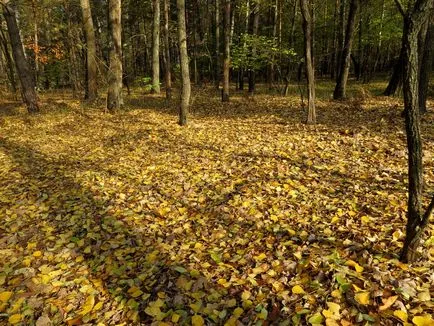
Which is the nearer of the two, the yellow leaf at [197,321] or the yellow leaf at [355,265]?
the yellow leaf at [197,321]

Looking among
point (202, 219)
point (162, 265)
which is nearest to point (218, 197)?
point (202, 219)

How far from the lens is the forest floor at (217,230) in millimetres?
3486

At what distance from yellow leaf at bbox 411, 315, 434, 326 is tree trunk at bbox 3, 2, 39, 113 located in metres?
15.7

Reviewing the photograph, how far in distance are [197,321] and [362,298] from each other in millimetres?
1676

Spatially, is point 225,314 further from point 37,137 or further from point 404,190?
point 37,137

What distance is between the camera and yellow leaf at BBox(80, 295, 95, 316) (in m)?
3.70

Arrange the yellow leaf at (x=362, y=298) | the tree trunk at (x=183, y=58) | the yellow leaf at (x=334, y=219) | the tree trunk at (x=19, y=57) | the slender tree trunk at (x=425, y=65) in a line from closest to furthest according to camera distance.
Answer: the yellow leaf at (x=362, y=298)
the yellow leaf at (x=334, y=219)
the slender tree trunk at (x=425, y=65)
the tree trunk at (x=183, y=58)
the tree trunk at (x=19, y=57)

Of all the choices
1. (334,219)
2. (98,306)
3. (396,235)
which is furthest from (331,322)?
(98,306)

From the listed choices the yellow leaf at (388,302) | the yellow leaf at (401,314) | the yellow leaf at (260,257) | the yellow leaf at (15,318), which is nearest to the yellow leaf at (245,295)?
the yellow leaf at (260,257)

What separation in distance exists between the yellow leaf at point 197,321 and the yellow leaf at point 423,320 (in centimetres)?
198

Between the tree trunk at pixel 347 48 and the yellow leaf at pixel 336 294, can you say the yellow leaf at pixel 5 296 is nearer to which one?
the yellow leaf at pixel 336 294

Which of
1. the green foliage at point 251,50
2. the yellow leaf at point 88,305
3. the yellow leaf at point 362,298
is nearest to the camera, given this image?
the yellow leaf at point 362,298

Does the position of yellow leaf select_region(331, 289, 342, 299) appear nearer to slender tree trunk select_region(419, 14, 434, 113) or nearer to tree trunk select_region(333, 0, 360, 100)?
slender tree trunk select_region(419, 14, 434, 113)

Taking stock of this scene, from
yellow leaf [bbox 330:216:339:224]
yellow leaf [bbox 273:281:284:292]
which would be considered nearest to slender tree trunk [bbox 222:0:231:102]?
yellow leaf [bbox 330:216:339:224]
